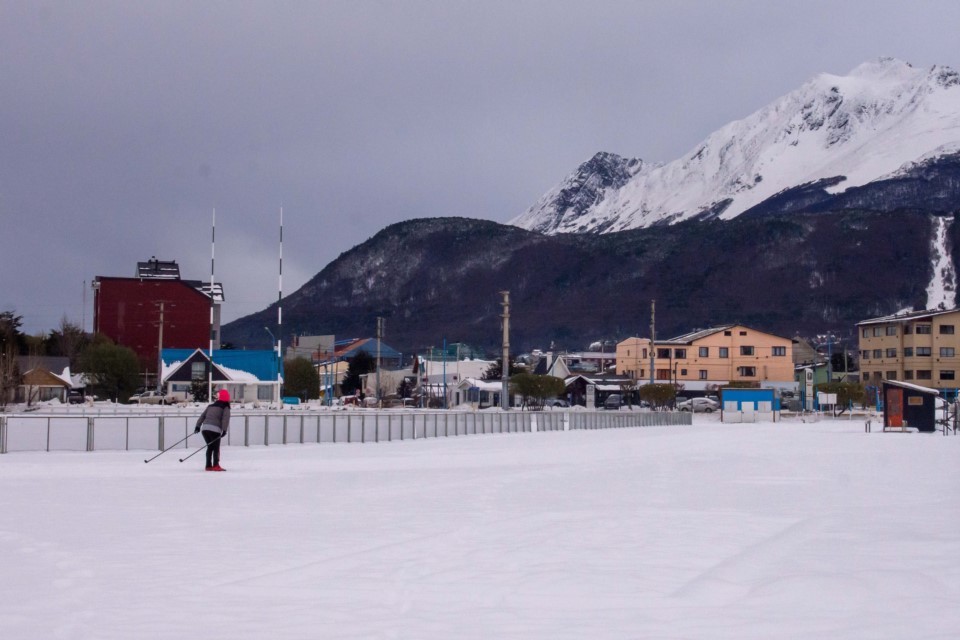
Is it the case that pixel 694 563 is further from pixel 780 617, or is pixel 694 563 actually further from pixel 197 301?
pixel 197 301

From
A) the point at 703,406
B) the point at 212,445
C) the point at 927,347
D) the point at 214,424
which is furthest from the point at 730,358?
the point at 214,424

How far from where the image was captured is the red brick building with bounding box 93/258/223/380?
114 m

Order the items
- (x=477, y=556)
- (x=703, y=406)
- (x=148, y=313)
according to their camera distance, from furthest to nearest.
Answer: (x=148, y=313) < (x=703, y=406) < (x=477, y=556)

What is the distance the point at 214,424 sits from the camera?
78.6ft

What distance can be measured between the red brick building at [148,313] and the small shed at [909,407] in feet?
246

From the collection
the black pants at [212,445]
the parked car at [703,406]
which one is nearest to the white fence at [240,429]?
the black pants at [212,445]

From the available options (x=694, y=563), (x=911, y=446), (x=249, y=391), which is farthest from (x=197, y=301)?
(x=694, y=563)

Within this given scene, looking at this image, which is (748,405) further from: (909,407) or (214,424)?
(214,424)

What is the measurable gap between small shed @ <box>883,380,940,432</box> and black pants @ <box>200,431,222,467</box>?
38.4m

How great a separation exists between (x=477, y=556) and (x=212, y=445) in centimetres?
1391

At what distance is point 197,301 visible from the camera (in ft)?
387

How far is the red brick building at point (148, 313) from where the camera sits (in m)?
114

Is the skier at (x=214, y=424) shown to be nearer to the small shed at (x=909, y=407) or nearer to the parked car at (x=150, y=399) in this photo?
the small shed at (x=909, y=407)

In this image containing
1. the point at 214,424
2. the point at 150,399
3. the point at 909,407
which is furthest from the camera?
the point at 150,399
